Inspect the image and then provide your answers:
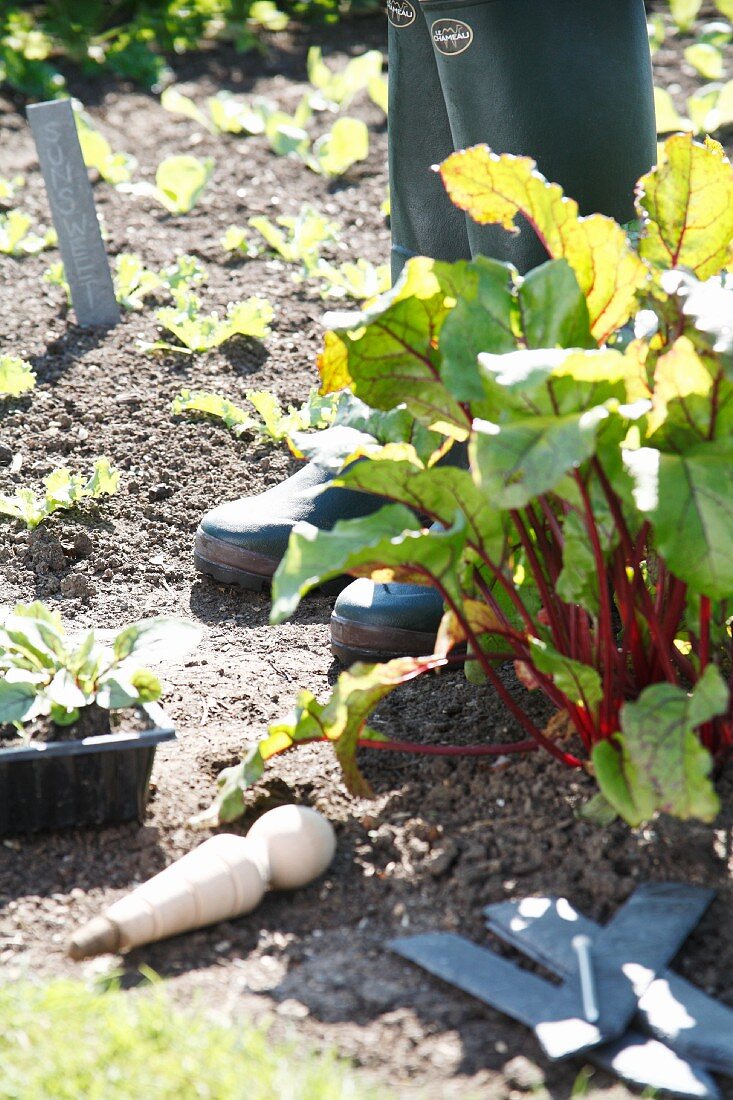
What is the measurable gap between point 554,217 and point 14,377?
73.4 inches

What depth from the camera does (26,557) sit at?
2527 millimetres

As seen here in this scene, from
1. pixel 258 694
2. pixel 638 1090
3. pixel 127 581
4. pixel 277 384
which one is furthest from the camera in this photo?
pixel 277 384

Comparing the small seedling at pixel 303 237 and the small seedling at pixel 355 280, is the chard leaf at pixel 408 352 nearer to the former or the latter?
the small seedling at pixel 355 280

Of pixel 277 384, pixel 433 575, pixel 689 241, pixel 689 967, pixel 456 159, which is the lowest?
pixel 277 384

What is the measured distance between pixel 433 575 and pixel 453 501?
105mm

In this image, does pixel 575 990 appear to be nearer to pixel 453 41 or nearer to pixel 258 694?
pixel 258 694

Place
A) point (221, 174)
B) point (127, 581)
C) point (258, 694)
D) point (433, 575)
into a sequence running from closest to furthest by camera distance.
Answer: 1. point (433, 575)
2. point (258, 694)
3. point (127, 581)
4. point (221, 174)

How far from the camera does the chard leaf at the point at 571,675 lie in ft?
4.89

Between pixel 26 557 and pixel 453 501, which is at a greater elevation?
pixel 453 501

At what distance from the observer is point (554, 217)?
1480mm

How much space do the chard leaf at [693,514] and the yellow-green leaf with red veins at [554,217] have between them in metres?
0.27

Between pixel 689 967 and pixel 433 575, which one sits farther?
pixel 433 575

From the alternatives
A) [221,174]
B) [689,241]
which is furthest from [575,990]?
[221,174]

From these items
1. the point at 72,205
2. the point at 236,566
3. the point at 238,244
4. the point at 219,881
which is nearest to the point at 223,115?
the point at 238,244
